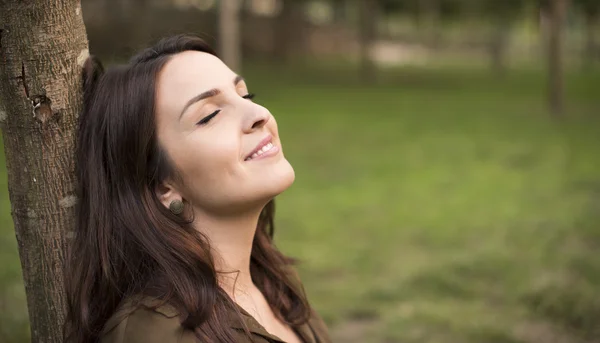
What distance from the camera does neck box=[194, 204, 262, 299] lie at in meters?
2.07

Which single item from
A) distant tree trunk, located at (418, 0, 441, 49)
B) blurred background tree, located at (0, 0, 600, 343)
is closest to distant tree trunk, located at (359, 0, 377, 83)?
blurred background tree, located at (0, 0, 600, 343)

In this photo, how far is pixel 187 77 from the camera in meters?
2.07

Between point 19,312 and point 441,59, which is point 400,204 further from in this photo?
point 441,59

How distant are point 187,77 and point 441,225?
5.10 metres

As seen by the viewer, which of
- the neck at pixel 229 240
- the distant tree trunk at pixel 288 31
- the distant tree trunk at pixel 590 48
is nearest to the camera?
the neck at pixel 229 240

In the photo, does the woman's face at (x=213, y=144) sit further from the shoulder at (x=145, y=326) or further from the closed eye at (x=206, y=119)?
the shoulder at (x=145, y=326)

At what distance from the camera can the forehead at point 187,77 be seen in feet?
6.65

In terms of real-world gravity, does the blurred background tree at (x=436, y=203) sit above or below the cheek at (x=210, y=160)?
below

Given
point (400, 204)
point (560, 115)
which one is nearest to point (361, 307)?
point (400, 204)

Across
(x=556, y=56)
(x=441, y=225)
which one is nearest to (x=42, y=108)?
(x=441, y=225)

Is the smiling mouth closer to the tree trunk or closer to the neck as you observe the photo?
the neck

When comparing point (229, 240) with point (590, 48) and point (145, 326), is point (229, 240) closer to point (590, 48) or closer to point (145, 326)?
point (145, 326)

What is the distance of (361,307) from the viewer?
16.0ft

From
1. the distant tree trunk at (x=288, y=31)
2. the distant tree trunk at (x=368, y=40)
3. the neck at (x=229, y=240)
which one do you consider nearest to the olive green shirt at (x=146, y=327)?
the neck at (x=229, y=240)
